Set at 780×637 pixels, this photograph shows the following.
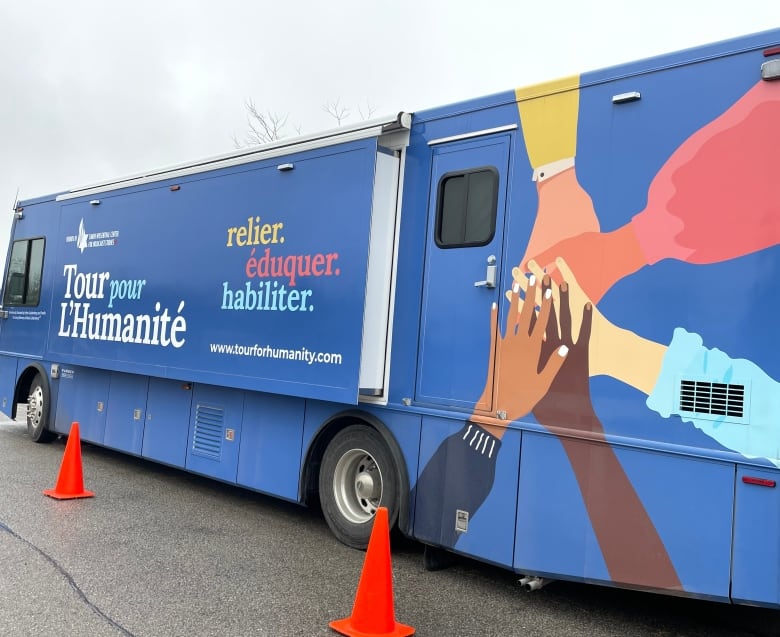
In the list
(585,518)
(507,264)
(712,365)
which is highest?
(507,264)

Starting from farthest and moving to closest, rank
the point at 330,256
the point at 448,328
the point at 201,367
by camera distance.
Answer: the point at 201,367, the point at 330,256, the point at 448,328

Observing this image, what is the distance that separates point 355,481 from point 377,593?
1.97m

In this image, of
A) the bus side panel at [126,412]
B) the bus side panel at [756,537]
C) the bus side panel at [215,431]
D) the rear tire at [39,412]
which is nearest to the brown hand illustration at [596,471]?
the bus side panel at [756,537]

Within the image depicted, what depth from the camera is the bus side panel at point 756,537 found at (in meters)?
3.76

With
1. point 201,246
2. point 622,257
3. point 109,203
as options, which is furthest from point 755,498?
point 109,203

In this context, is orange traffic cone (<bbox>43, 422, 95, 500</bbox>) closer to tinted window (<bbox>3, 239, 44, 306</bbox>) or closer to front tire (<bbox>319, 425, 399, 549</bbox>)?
front tire (<bbox>319, 425, 399, 549</bbox>)

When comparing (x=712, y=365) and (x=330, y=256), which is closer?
(x=712, y=365)

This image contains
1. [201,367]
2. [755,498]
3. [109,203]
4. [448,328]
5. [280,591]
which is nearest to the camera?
[755,498]

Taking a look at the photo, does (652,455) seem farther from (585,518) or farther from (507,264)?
(507,264)

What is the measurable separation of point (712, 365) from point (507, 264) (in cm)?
148

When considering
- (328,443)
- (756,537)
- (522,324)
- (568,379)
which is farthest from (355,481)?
(756,537)

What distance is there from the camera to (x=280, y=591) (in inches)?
190

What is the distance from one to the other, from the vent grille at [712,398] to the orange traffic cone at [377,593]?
1.77 m

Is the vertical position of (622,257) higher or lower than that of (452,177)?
lower
